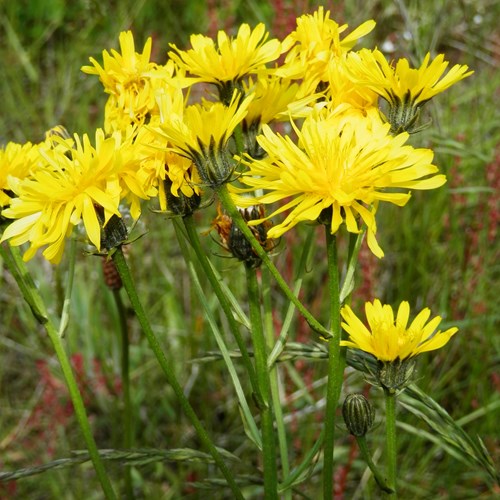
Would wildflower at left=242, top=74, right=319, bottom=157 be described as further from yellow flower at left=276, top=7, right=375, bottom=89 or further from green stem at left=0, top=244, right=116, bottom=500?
green stem at left=0, top=244, right=116, bottom=500

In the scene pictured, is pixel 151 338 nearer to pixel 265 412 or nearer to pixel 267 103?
pixel 265 412

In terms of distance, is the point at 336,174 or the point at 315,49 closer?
the point at 336,174

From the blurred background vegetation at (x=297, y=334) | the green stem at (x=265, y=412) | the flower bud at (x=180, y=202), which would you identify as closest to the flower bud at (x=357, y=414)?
the green stem at (x=265, y=412)

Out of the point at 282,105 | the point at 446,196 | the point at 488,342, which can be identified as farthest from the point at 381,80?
the point at 446,196

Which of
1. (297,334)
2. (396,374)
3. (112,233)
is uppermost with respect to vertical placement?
(112,233)

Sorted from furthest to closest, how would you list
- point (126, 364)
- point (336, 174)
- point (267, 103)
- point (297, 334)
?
1. point (297, 334)
2. point (126, 364)
3. point (267, 103)
4. point (336, 174)

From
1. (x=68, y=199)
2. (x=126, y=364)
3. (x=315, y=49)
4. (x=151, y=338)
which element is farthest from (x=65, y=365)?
(x=315, y=49)

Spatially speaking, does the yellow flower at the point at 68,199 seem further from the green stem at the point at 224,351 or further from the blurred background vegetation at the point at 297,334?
the blurred background vegetation at the point at 297,334

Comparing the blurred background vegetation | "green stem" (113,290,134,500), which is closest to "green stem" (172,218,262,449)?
"green stem" (113,290,134,500)
